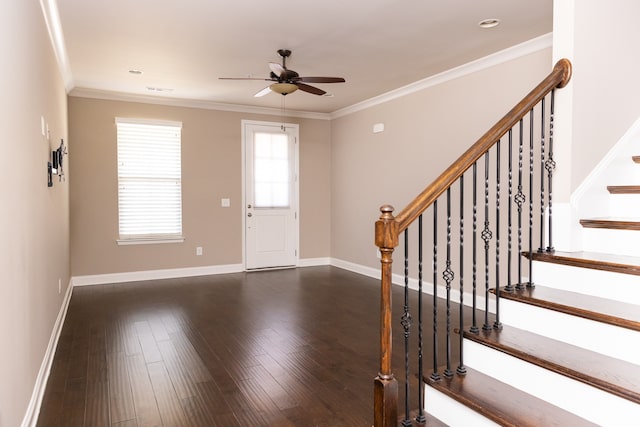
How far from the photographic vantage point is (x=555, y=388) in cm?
172

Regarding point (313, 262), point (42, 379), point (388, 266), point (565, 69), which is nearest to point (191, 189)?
point (313, 262)

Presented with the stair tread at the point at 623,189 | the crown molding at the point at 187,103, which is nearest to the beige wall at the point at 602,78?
the stair tread at the point at 623,189

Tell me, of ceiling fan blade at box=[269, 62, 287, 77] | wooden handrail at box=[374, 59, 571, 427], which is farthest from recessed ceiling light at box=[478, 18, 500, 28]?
wooden handrail at box=[374, 59, 571, 427]

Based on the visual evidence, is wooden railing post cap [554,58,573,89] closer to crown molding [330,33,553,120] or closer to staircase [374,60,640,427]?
staircase [374,60,640,427]

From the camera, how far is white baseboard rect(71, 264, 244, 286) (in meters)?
5.96

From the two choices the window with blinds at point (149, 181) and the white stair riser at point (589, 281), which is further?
the window with blinds at point (149, 181)

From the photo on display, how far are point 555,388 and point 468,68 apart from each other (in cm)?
379

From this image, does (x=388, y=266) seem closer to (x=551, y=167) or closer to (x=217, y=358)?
(x=551, y=167)

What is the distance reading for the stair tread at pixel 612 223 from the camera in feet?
7.32

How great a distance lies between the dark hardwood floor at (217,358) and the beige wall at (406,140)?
150 centimetres

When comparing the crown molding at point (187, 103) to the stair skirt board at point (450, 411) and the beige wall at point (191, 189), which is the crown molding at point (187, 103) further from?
the stair skirt board at point (450, 411)

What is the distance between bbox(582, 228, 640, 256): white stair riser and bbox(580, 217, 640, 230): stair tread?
0.02 metres

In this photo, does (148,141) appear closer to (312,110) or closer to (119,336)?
(312,110)

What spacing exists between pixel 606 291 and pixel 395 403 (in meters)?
1.15
